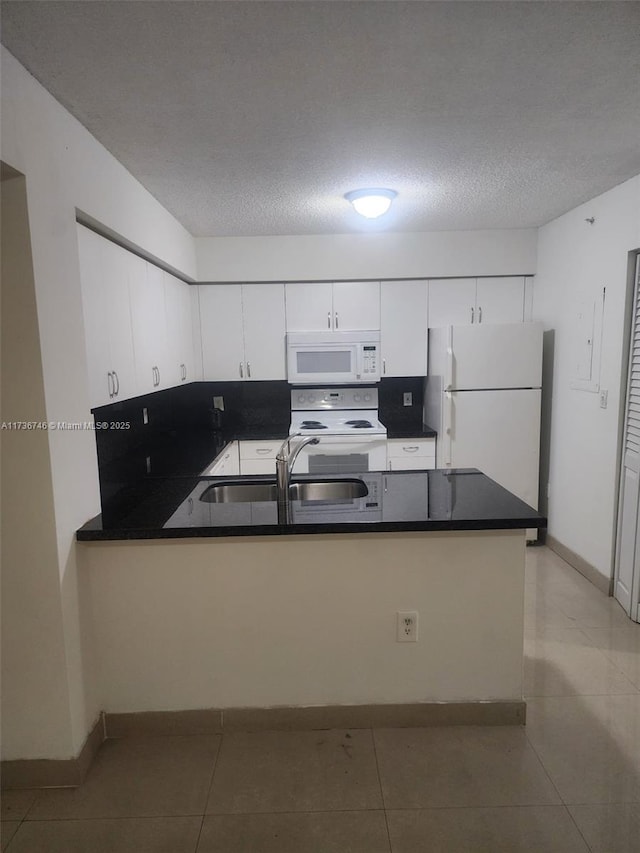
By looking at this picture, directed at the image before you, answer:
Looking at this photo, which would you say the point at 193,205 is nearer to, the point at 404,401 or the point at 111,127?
the point at 111,127

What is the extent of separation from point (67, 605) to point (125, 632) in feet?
0.97

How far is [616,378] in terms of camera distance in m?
2.94

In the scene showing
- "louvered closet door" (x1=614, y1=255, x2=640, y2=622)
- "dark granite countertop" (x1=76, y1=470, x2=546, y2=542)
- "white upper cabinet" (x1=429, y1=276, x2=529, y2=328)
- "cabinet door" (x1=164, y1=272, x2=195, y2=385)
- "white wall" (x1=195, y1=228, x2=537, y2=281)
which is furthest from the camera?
"white upper cabinet" (x1=429, y1=276, x2=529, y2=328)

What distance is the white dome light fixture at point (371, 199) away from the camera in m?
2.79

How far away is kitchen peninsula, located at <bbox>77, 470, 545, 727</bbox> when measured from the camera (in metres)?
1.93

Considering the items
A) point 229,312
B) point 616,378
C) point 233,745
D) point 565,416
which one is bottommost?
point 233,745

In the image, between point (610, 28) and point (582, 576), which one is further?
point (582, 576)

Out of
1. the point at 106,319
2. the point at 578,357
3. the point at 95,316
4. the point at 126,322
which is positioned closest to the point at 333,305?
the point at 578,357

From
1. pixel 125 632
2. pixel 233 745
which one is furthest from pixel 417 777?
pixel 125 632

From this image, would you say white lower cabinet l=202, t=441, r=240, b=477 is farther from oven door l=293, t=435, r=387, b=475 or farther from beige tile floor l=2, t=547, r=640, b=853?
beige tile floor l=2, t=547, r=640, b=853

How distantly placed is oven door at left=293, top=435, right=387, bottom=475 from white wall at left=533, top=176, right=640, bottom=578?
1.26 metres

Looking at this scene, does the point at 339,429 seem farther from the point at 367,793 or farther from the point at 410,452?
the point at 367,793

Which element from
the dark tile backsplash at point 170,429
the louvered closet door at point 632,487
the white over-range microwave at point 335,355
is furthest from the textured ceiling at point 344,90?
the white over-range microwave at point 335,355

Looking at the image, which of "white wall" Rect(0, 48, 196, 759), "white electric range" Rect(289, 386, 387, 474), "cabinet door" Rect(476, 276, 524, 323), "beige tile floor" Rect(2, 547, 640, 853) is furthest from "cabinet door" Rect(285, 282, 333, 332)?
"beige tile floor" Rect(2, 547, 640, 853)
